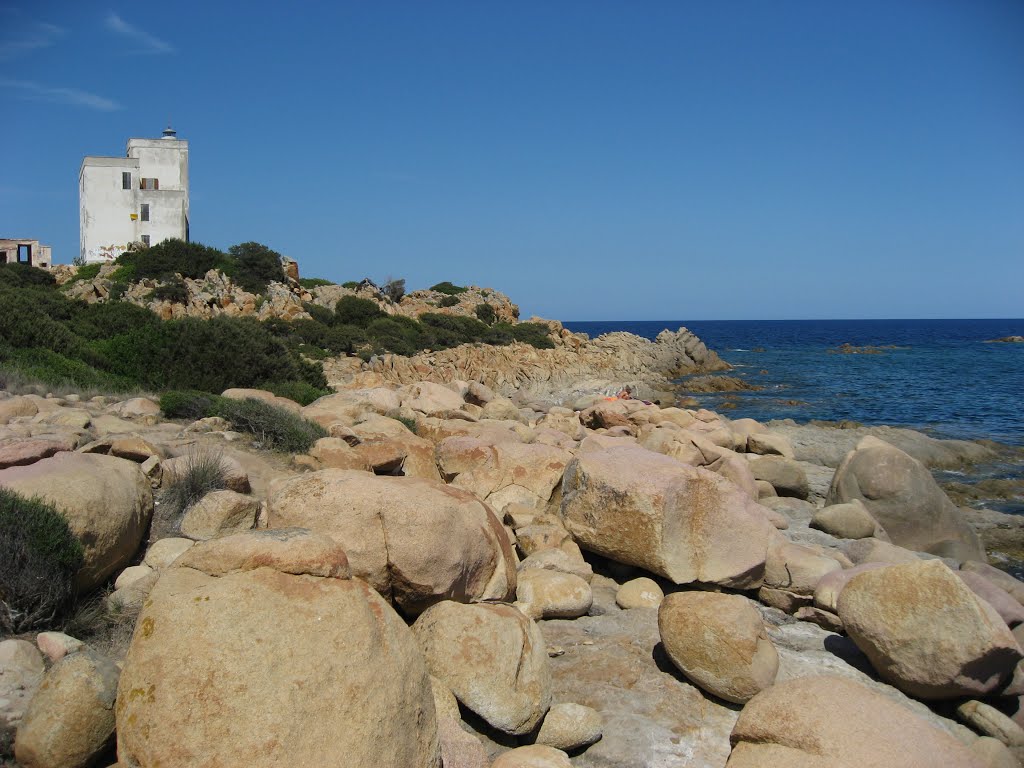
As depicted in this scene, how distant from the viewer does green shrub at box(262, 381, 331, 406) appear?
16.3 metres

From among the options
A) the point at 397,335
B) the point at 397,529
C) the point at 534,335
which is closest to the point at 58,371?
the point at 397,529

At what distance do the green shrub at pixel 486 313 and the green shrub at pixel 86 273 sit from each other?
21929 mm

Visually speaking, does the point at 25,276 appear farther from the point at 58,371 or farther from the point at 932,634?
the point at 932,634

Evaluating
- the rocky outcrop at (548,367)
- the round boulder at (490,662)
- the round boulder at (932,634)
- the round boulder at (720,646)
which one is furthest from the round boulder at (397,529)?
the rocky outcrop at (548,367)

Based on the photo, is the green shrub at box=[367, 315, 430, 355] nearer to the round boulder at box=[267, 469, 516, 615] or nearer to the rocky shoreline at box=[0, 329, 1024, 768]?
the rocky shoreline at box=[0, 329, 1024, 768]

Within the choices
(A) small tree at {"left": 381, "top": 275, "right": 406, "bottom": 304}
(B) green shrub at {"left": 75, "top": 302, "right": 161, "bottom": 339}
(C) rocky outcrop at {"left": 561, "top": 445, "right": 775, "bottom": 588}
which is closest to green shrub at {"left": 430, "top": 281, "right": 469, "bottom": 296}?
(A) small tree at {"left": 381, "top": 275, "right": 406, "bottom": 304}

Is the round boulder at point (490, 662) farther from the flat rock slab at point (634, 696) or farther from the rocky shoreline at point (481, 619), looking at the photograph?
the flat rock slab at point (634, 696)

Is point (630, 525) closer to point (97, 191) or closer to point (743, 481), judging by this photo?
point (743, 481)

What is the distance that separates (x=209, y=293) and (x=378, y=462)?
95.6ft

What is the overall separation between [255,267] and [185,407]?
32.7 meters

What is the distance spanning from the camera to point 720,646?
20.8 feet

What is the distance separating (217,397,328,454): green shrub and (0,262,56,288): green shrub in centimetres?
2719

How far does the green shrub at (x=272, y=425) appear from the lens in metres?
11.1

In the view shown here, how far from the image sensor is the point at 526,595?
7.53 meters
